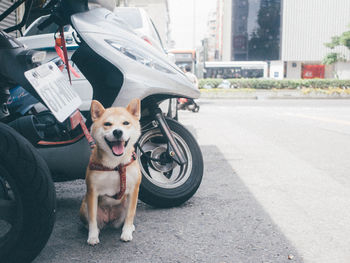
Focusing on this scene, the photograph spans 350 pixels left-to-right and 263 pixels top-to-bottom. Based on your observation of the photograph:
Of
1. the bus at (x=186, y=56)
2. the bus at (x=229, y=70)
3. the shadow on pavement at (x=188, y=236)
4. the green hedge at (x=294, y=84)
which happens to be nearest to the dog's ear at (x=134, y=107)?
the shadow on pavement at (x=188, y=236)

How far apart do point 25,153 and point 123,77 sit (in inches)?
40.6

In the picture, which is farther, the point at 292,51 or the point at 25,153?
the point at 292,51

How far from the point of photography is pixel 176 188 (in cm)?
307

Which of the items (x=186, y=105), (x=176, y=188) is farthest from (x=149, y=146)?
(x=186, y=105)

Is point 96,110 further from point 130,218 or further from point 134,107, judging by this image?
point 130,218

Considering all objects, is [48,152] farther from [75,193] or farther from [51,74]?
[75,193]

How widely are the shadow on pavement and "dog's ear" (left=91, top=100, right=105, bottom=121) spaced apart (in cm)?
75

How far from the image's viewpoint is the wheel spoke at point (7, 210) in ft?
6.22

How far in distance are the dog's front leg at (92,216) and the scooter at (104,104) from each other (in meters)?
0.36

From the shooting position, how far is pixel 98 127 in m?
2.27

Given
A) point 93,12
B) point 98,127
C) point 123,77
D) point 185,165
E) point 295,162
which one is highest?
point 93,12

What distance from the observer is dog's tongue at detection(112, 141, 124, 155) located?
7.21 ft

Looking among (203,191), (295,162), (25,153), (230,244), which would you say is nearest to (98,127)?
(25,153)

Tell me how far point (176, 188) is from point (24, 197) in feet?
4.68
